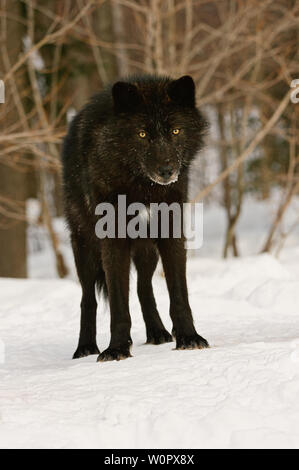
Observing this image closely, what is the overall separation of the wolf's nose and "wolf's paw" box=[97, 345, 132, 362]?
1129mm

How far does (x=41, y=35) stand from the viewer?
1162 centimetres

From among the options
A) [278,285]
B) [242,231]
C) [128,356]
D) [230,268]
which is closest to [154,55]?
[230,268]

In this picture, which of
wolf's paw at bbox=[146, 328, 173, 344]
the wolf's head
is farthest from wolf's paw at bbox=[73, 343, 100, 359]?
the wolf's head

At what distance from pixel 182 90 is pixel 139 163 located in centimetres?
58

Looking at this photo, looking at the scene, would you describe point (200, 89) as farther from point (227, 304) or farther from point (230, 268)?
point (227, 304)

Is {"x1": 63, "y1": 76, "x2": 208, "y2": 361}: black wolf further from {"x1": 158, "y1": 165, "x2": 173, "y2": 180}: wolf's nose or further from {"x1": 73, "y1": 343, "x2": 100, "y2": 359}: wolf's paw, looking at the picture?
{"x1": 73, "y1": 343, "x2": 100, "y2": 359}: wolf's paw

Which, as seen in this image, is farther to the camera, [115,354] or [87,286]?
[87,286]

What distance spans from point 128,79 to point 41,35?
748 cm

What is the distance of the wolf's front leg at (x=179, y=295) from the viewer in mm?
4320

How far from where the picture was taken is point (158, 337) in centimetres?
518

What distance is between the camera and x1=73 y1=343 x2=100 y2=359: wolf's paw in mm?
4977

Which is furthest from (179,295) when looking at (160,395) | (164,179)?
(160,395)

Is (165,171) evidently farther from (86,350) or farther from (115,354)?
(86,350)

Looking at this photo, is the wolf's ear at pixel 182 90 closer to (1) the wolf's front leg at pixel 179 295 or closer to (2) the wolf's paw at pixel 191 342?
(1) the wolf's front leg at pixel 179 295
